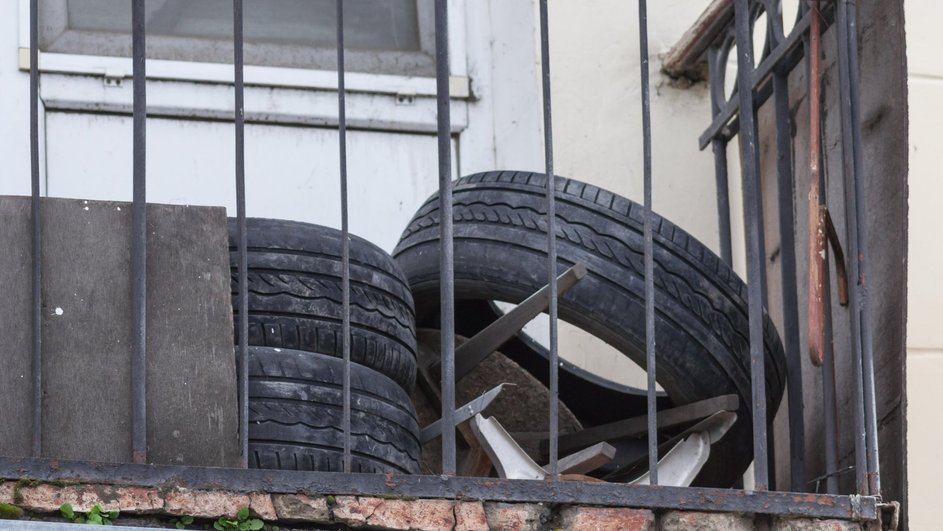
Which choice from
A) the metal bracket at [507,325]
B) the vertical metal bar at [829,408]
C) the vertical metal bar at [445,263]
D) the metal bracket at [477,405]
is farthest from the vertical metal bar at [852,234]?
the vertical metal bar at [445,263]

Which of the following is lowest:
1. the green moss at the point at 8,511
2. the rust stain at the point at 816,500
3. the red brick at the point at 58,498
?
the rust stain at the point at 816,500

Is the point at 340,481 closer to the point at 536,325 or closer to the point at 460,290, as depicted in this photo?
the point at 460,290

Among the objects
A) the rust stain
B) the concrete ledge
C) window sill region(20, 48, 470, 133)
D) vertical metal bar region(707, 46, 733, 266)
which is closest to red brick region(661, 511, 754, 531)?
the concrete ledge

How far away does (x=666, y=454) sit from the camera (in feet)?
13.6

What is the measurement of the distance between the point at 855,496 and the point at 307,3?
2.66 meters

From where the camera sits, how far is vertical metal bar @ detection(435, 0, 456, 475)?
11.1 feet

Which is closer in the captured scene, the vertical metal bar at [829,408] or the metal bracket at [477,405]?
the metal bracket at [477,405]

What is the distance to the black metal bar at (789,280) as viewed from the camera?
4.35m

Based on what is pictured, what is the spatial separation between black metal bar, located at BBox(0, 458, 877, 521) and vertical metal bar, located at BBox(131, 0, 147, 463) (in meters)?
0.10

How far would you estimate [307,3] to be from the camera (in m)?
5.48

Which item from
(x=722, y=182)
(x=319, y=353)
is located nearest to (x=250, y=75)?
(x=722, y=182)

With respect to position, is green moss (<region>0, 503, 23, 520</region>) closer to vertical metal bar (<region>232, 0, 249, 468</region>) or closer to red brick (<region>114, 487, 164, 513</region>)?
red brick (<region>114, 487, 164, 513</region>)

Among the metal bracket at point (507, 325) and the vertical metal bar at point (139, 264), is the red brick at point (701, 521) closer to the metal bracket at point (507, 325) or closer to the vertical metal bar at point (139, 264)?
the metal bracket at point (507, 325)

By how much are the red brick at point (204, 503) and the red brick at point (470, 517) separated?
0.39 meters
